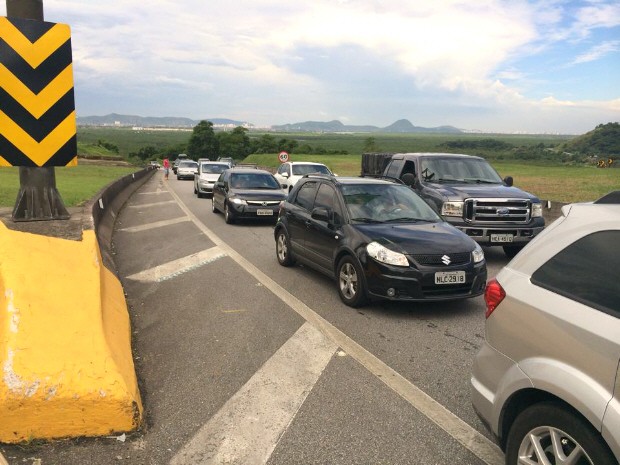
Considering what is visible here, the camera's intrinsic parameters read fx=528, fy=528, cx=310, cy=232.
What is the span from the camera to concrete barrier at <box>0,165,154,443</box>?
331 centimetres

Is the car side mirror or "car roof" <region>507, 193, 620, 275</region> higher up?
"car roof" <region>507, 193, 620, 275</region>

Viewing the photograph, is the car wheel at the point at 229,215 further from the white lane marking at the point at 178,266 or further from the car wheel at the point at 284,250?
the car wheel at the point at 284,250

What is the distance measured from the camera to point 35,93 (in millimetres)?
6285

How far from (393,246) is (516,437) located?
143 inches

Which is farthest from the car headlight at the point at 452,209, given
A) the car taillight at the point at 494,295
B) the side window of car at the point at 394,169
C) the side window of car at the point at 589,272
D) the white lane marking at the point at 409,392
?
the side window of car at the point at 589,272

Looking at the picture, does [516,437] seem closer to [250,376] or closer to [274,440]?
[274,440]

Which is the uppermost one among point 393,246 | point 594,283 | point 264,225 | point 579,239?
point 579,239

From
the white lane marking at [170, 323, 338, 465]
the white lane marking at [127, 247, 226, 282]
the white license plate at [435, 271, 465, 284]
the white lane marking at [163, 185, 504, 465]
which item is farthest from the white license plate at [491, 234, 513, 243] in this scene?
the white lane marking at [170, 323, 338, 465]

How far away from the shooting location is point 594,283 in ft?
8.34

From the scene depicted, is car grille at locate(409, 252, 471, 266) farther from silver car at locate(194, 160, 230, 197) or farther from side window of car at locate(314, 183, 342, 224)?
silver car at locate(194, 160, 230, 197)

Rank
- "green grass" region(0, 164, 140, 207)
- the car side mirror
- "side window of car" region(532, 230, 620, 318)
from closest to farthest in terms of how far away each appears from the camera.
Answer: "side window of car" region(532, 230, 620, 318) < the car side mirror < "green grass" region(0, 164, 140, 207)

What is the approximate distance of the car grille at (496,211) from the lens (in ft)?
31.1

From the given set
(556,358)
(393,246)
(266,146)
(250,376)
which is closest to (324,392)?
(250,376)

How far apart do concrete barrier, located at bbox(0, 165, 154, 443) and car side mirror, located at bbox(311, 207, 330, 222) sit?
11.0ft
